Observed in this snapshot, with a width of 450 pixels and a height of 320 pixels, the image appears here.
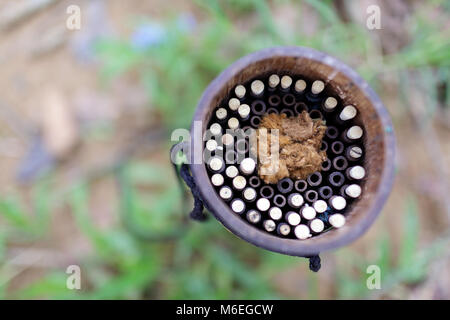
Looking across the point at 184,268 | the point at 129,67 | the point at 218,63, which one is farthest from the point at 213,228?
the point at 129,67

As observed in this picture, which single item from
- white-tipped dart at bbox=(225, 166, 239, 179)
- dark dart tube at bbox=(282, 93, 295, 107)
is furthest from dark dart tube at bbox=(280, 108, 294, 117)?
white-tipped dart at bbox=(225, 166, 239, 179)

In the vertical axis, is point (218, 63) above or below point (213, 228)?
above

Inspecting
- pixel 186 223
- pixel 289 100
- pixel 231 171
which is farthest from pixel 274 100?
pixel 186 223

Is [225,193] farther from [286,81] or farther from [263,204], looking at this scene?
[286,81]

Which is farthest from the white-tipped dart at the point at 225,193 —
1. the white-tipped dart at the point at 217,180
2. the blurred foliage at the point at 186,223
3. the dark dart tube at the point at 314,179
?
the blurred foliage at the point at 186,223
